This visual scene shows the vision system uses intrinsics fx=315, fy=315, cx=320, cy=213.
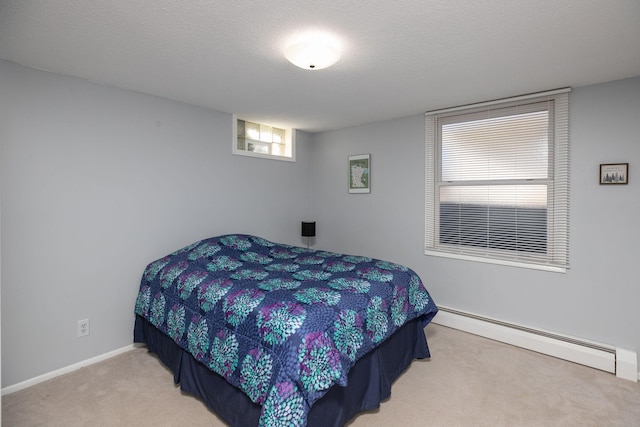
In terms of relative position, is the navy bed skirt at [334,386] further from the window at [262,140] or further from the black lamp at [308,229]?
the window at [262,140]

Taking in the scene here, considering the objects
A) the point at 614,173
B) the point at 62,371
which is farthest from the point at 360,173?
the point at 62,371

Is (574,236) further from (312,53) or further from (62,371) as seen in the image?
(62,371)

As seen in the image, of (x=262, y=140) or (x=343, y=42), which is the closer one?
(x=343, y=42)

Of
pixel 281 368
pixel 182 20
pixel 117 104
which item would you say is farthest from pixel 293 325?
pixel 117 104

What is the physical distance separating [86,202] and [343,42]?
232 cm

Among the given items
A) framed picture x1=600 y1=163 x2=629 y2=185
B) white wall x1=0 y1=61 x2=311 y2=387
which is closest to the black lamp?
white wall x1=0 y1=61 x2=311 y2=387

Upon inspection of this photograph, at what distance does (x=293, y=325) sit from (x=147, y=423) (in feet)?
3.84

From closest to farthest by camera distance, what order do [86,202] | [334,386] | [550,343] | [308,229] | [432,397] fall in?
[334,386], [432,397], [86,202], [550,343], [308,229]

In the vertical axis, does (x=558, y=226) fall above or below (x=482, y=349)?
above

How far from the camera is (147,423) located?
1893 millimetres

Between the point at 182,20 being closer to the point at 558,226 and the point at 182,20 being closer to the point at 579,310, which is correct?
the point at 558,226

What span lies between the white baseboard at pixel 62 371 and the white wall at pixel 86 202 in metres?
0.03

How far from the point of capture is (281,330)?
5.24ft

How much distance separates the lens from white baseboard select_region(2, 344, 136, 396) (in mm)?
2197
